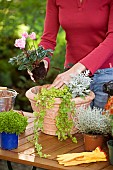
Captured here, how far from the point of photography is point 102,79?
368cm

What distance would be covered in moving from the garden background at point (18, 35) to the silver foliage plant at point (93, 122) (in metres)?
2.83

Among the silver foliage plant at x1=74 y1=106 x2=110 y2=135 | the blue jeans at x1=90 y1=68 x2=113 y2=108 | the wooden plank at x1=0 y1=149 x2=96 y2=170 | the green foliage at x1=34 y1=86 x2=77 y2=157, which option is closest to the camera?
the wooden plank at x1=0 y1=149 x2=96 y2=170

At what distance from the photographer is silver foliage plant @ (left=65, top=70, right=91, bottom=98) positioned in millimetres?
3355

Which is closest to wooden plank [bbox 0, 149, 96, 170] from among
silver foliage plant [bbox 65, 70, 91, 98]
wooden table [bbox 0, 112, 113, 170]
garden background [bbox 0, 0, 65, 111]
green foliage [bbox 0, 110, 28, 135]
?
wooden table [bbox 0, 112, 113, 170]

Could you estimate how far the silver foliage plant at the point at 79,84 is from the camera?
3355 millimetres

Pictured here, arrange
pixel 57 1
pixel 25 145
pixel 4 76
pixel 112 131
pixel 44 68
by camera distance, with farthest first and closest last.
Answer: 1. pixel 4 76
2. pixel 57 1
3. pixel 44 68
4. pixel 25 145
5. pixel 112 131

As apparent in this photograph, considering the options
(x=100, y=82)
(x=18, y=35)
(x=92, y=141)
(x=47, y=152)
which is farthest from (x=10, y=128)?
(x=18, y=35)

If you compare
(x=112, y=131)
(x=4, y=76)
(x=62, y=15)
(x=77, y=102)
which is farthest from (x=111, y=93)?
(x=4, y=76)

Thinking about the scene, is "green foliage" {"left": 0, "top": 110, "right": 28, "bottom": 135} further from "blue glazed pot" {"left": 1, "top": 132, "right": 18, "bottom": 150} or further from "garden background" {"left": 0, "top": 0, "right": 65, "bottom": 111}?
"garden background" {"left": 0, "top": 0, "right": 65, "bottom": 111}

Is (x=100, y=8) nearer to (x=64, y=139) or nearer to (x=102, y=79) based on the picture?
(x=102, y=79)

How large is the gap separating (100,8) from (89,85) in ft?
1.55

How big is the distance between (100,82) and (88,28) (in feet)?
1.12

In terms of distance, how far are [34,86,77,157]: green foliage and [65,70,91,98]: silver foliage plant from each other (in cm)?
5

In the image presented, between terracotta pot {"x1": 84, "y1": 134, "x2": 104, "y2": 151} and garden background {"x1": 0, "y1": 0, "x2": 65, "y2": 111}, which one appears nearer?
terracotta pot {"x1": 84, "y1": 134, "x2": 104, "y2": 151}
